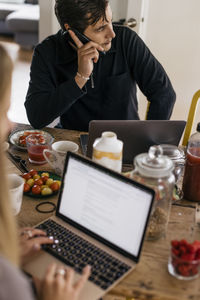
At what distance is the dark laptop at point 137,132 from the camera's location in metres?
1.39

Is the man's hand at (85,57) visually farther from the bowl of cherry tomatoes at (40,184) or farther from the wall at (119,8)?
the wall at (119,8)

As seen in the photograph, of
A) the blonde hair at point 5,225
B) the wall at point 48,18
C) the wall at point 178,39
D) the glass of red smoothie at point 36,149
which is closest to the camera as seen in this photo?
the blonde hair at point 5,225

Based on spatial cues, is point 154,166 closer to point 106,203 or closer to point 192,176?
point 106,203

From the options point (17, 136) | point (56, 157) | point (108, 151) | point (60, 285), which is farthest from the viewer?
point (17, 136)

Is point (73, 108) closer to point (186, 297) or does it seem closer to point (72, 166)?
point (72, 166)

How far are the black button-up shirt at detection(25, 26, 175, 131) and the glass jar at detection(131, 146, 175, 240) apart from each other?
0.89m

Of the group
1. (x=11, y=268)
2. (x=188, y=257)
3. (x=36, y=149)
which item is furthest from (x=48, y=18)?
(x=11, y=268)

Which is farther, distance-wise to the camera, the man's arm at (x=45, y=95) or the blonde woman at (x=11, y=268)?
the man's arm at (x=45, y=95)

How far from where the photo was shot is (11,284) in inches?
26.3

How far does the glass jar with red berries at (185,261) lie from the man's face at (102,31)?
1.19 m

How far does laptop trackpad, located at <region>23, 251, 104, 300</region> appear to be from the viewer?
937mm

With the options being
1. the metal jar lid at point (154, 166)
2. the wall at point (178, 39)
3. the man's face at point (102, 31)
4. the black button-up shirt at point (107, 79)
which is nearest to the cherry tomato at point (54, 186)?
the metal jar lid at point (154, 166)

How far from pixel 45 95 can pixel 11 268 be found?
126cm

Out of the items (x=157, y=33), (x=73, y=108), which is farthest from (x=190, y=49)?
(x=73, y=108)
